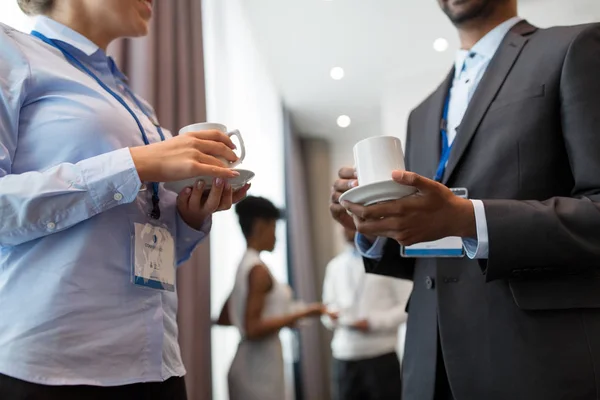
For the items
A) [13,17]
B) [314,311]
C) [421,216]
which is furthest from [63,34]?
[314,311]

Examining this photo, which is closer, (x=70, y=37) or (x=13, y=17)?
(x=70, y=37)

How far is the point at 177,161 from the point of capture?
773mm

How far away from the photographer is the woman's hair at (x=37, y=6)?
106cm

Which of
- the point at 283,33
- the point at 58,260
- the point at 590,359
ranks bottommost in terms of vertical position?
the point at 590,359

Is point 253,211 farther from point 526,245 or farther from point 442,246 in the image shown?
point 526,245

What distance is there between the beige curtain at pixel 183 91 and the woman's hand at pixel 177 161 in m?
1.05

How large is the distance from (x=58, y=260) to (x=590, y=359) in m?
0.88

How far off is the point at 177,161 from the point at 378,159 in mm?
321

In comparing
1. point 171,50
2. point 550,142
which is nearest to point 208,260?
point 171,50

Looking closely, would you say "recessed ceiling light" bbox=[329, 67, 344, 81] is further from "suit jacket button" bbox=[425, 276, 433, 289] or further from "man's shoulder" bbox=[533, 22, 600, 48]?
"suit jacket button" bbox=[425, 276, 433, 289]

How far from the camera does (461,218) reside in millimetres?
842

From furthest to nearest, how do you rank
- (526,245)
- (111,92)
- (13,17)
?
(13,17) → (111,92) → (526,245)

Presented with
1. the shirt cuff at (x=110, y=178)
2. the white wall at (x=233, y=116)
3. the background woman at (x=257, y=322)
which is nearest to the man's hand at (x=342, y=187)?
the shirt cuff at (x=110, y=178)

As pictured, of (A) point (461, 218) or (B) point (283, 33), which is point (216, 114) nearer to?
(B) point (283, 33)
